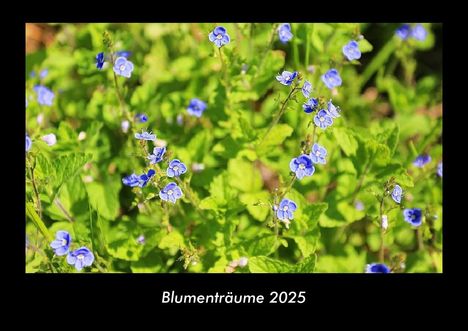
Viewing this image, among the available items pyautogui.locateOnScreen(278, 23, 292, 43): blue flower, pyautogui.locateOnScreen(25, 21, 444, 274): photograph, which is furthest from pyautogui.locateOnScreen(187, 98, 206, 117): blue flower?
pyautogui.locateOnScreen(278, 23, 292, 43): blue flower

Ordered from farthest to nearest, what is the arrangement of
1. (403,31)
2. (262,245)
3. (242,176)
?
(403,31) → (242,176) → (262,245)

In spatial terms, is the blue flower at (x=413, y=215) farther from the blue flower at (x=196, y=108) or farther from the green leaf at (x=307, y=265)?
the blue flower at (x=196, y=108)

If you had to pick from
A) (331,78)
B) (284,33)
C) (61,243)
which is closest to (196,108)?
(284,33)

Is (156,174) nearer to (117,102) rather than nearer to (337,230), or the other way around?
(117,102)

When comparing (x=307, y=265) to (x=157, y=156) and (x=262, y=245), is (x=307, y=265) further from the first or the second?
(x=157, y=156)
